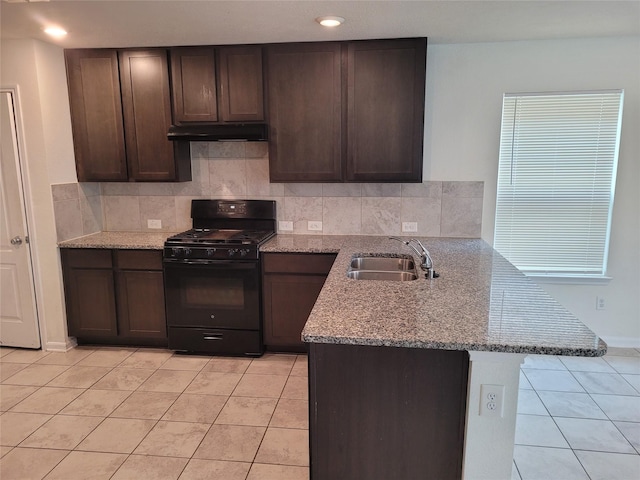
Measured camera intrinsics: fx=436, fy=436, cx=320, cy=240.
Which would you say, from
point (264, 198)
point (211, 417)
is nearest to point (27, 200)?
point (264, 198)

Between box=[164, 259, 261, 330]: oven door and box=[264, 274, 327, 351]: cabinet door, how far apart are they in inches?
3.7

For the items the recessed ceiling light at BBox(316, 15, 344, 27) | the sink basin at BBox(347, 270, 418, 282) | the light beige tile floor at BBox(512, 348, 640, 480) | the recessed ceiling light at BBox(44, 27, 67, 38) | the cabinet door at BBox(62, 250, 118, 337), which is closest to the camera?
the light beige tile floor at BBox(512, 348, 640, 480)

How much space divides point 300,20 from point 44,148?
7.20 ft

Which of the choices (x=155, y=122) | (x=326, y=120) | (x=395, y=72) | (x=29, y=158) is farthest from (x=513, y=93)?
(x=29, y=158)

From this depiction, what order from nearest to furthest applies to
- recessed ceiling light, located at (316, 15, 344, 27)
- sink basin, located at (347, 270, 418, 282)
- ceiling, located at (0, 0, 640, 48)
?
ceiling, located at (0, 0, 640, 48), recessed ceiling light, located at (316, 15, 344, 27), sink basin, located at (347, 270, 418, 282)

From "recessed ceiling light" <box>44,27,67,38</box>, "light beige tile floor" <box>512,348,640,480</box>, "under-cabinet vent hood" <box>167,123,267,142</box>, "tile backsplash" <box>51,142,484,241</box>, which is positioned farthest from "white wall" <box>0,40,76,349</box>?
"light beige tile floor" <box>512,348,640,480</box>

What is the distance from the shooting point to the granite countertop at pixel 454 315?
5.09 feet

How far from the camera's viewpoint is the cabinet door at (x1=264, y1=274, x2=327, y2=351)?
3.34 metres

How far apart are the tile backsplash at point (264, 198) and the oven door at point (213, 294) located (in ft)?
2.30

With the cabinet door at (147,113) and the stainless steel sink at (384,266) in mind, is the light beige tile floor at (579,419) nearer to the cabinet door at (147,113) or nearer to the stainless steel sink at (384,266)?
the stainless steel sink at (384,266)

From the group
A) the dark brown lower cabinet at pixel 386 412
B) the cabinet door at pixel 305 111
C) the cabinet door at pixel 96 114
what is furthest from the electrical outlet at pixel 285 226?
the dark brown lower cabinet at pixel 386 412

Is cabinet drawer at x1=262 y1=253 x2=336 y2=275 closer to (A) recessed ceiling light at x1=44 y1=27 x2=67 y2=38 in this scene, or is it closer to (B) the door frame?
(B) the door frame

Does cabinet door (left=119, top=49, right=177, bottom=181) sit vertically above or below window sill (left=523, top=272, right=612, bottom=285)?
above

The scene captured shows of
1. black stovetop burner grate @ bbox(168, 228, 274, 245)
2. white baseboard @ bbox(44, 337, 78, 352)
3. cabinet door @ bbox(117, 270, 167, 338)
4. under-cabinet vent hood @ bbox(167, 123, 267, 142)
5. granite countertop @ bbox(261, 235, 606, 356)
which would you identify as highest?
under-cabinet vent hood @ bbox(167, 123, 267, 142)
